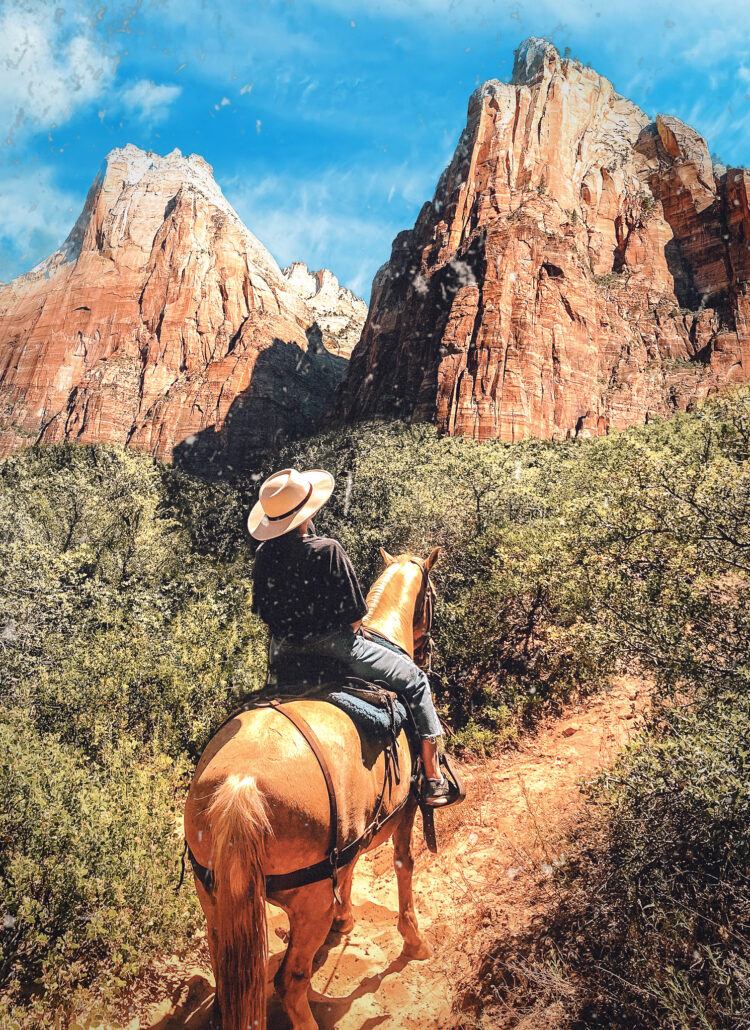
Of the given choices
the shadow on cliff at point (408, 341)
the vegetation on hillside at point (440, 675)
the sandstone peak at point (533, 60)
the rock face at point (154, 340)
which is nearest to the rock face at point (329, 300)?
the rock face at point (154, 340)

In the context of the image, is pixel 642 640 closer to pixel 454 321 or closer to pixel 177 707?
→ pixel 177 707

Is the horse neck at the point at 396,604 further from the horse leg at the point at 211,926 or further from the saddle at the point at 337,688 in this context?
the horse leg at the point at 211,926

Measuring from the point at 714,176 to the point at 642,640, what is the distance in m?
90.2

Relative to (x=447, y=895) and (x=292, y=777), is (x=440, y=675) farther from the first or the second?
(x=292, y=777)

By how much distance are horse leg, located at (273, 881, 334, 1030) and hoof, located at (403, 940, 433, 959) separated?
159 cm

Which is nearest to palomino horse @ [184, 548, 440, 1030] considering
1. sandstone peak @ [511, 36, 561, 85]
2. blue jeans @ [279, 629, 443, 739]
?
blue jeans @ [279, 629, 443, 739]

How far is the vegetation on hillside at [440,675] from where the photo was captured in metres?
3.78

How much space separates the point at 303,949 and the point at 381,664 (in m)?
1.87

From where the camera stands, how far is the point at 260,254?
97.3 m

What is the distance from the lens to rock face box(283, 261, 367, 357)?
116812mm

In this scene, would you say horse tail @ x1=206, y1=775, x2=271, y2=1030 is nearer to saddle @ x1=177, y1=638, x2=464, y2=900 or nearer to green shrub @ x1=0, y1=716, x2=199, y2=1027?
saddle @ x1=177, y1=638, x2=464, y2=900

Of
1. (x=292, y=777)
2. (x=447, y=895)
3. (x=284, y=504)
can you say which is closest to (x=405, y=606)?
(x=284, y=504)

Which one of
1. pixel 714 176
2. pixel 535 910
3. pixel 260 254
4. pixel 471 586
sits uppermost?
pixel 714 176

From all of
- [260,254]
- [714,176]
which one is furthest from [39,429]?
[714,176]
